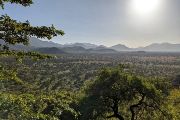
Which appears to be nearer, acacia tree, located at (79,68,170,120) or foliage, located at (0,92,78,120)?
foliage, located at (0,92,78,120)

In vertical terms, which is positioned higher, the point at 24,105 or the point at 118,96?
the point at 24,105

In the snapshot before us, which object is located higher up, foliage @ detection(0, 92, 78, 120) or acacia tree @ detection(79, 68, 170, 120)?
foliage @ detection(0, 92, 78, 120)

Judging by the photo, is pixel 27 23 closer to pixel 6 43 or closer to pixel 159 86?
pixel 6 43

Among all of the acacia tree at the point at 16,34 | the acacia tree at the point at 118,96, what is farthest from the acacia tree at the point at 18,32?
the acacia tree at the point at 118,96

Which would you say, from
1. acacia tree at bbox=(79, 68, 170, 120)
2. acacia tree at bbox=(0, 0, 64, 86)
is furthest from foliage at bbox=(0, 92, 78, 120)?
acacia tree at bbox=(79, 68, 170, 120)

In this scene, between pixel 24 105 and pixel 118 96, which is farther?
pixel 118 96

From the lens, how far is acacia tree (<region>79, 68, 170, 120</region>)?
33.8 meters

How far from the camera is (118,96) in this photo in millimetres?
33500

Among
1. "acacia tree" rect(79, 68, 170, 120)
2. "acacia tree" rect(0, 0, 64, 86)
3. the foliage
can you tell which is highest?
"acacia tree" rect(0, 0, 64, 86)

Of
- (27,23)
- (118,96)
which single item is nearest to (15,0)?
(27,23)

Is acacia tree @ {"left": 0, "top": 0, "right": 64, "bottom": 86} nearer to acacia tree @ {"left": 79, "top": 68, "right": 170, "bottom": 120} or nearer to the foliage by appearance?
the foliage

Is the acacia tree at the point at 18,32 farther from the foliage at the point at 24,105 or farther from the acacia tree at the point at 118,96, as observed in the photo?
the acacia tree at the point at 118,96

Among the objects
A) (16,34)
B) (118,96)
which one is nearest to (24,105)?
(16,34)

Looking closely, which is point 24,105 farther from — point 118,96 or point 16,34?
point 118,96
